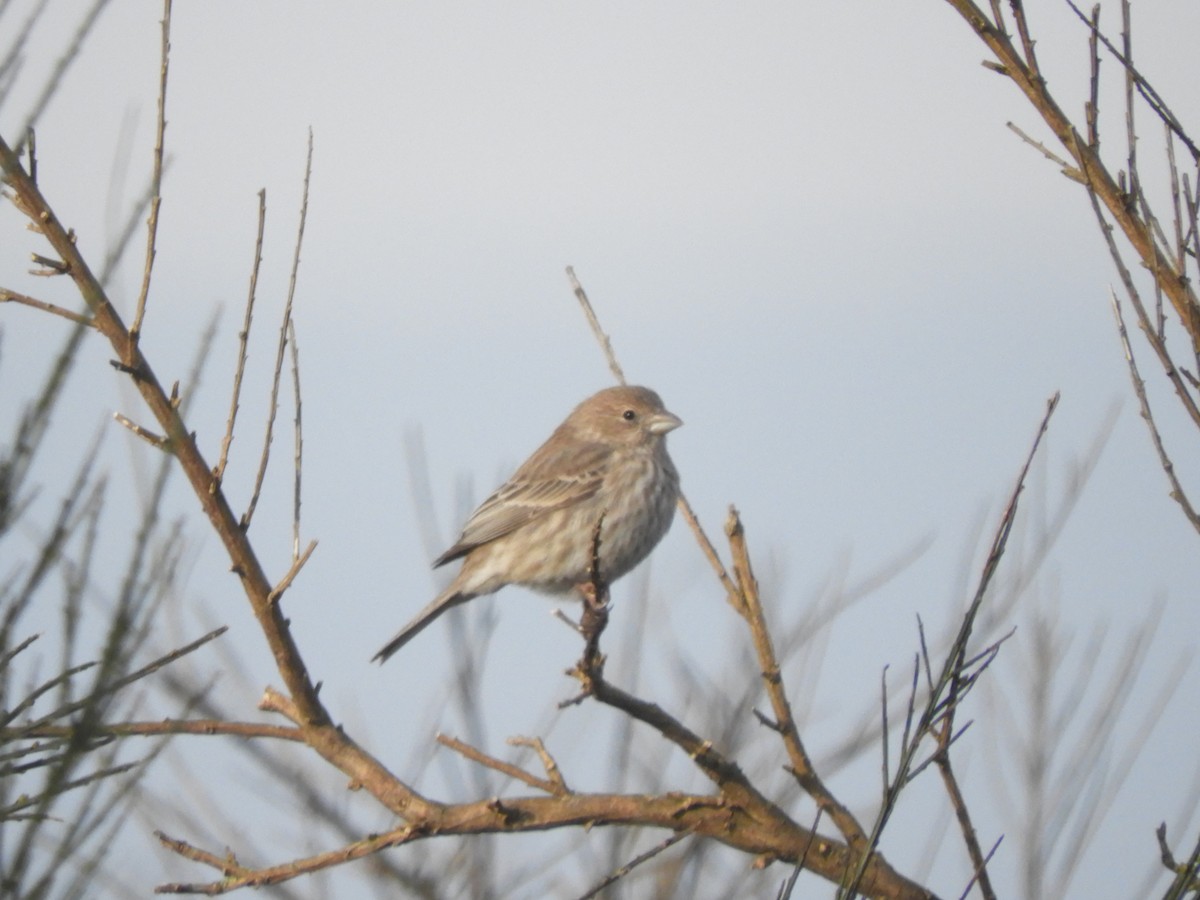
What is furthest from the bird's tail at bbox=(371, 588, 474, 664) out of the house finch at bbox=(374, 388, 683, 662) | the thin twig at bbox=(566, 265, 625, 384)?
the thin twig at bbox=(566, 265, 625, 384)

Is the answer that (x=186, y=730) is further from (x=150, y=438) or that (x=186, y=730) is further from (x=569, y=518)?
(x=569, y=518)

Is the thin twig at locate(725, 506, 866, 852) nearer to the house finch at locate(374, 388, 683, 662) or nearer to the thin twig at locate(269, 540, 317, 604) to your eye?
the thin twig at locate(269, 540, 317, 604)

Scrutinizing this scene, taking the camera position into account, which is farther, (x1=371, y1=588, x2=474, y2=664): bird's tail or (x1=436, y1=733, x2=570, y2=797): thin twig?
(x1=371, y1=588, x2=474, y2=664): bird's tail

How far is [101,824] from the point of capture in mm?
2092

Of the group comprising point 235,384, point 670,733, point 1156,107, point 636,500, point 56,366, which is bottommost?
point 670,733

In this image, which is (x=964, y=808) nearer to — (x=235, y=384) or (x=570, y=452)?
(x=235, y=384)

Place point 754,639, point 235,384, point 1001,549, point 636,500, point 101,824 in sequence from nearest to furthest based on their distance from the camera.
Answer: point 101,824
point 1001,549
point 235,384
point 754,639
point 636,500

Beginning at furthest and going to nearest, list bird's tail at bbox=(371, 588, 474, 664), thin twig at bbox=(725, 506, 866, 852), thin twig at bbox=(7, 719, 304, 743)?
bird's tail at bbox=(371, 588, 474, 664)
thin twig at bbox=(725, 506, 866, 852)
thin twig at bbox=(7, 719, 304, 743)

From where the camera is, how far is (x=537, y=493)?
9.37 meters

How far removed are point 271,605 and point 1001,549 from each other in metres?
1.74

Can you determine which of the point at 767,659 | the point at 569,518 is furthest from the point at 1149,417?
the point at 569,518

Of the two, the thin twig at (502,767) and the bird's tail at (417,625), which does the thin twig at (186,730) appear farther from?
the bird's tail at (417,625)

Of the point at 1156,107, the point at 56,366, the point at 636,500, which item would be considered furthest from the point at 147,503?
the point at 636,500

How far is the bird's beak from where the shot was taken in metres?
9.66
